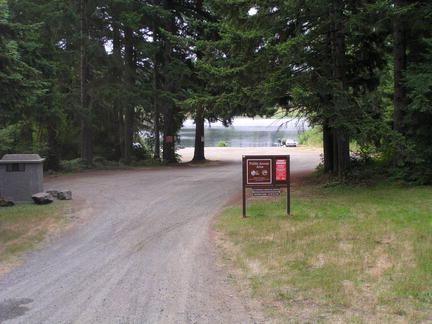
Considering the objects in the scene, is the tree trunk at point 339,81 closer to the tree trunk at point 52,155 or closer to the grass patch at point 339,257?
the grass patch at point 339,257

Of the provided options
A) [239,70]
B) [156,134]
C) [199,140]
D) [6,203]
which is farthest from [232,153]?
[6,203]

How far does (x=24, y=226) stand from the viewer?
10.2 m

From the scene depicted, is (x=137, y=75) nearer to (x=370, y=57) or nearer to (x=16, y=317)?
(x=370, y=57)

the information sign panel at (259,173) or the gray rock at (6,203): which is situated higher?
the information sign panel at (259,173)

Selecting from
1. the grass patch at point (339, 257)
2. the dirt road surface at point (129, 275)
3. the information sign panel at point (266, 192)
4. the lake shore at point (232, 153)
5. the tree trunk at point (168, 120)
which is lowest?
the dirt road surface at point (129, 275)

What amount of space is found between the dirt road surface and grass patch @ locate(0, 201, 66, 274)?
0.35m

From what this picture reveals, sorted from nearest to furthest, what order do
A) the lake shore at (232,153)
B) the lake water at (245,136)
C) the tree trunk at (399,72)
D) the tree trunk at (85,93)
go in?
the tree trunk at (399,72) < the tree trunk at (85,93) < the lake shore at (232,153) < the lake water at (245,136)

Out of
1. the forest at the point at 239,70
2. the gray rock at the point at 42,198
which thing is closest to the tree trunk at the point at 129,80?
the forest at the point at 239,70

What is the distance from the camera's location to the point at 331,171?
58.7 ft

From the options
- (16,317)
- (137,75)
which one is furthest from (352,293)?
(137,75)

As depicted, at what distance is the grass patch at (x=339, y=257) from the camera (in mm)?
5078

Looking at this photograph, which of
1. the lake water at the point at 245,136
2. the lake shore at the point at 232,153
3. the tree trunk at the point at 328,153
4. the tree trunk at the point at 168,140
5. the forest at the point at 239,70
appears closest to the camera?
the forest at the point at 239,70

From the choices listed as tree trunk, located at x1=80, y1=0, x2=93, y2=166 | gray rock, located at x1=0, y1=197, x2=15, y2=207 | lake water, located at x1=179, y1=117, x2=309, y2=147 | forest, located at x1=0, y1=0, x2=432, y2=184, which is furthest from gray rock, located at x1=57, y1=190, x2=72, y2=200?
lake water, located at x1=179, y1=117, x2=309, y2=147

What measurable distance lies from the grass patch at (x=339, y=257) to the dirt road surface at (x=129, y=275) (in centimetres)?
50
